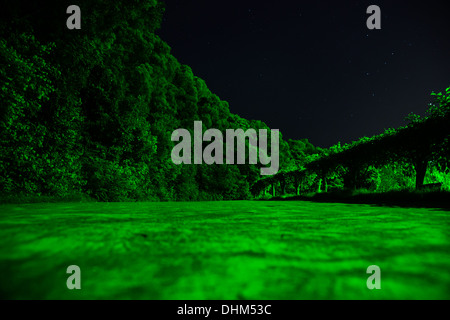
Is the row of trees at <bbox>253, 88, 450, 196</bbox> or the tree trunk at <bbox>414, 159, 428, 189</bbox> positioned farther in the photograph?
the tree trunk at <bbox>414, 159, 428, 189</bbox>

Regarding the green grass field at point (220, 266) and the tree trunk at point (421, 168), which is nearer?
the green grass field at point (220, 266)

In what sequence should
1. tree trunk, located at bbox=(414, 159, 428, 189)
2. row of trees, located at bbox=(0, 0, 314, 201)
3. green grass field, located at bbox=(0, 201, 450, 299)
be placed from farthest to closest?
tree trunk, located at bbox=(414, 159, 428, 189), row of trees, located at bbox=(0, 0, 314, 201), green grass field, located at bbox=(0, 201, 450, 299)

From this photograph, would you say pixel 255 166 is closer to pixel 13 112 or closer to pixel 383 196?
pixel 383 196

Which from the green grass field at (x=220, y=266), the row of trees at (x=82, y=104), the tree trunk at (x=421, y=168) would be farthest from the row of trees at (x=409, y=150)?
the row of trees at (x=82, y=104)

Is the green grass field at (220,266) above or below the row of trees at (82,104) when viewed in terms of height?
below

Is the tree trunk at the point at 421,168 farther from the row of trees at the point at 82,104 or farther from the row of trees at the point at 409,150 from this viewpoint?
the row of trees at the point at 82,104

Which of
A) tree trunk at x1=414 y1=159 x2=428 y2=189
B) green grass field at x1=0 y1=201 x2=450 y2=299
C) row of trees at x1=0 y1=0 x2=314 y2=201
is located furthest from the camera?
tree trunk at x1=414 y1=159 x2=428 y2=189

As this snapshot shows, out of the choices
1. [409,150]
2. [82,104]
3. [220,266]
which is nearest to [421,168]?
[409,150]

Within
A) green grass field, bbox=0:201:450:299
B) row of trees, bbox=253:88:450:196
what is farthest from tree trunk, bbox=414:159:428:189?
green grass field, bbox=0:201:450:299

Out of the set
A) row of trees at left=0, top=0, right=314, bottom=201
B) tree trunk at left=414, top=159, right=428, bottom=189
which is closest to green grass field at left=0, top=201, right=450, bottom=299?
row of trees at left=0, top=0, right=314, bottom=201

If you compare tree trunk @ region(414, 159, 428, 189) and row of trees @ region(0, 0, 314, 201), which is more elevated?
row of trees @ region(0, 0, 314, 201)

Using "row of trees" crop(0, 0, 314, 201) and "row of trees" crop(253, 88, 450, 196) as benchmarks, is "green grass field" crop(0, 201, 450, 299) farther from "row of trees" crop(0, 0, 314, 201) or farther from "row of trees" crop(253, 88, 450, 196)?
"row of trees" crop(253, 88, 450, 196)
